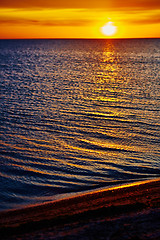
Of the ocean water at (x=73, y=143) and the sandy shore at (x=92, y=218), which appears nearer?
the sandy shore at (x=92, y=218)

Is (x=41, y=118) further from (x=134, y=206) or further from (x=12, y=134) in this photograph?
(x=134, y=206)

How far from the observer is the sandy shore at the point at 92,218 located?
274 inches

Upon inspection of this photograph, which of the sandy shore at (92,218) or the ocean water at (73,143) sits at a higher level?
the ocean water at (73,143)

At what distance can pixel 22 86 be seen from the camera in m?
34.6

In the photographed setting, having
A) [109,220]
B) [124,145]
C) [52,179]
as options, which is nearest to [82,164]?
[52,179]

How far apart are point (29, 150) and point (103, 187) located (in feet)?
17.6

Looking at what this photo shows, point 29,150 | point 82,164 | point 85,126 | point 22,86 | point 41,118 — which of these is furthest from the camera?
point 22,86

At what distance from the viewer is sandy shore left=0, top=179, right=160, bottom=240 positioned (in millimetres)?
6965

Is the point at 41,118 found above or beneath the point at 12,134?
above

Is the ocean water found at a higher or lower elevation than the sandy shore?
higher

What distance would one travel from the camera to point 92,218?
771 centimetres

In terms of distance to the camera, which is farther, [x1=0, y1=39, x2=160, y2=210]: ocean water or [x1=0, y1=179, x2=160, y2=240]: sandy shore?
[x1=0, y1=39, x2=160, y2=210]: ocean water

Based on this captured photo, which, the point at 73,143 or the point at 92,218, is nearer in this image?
the point at 92,218

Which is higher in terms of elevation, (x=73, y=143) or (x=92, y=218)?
(x=73, y=143)
